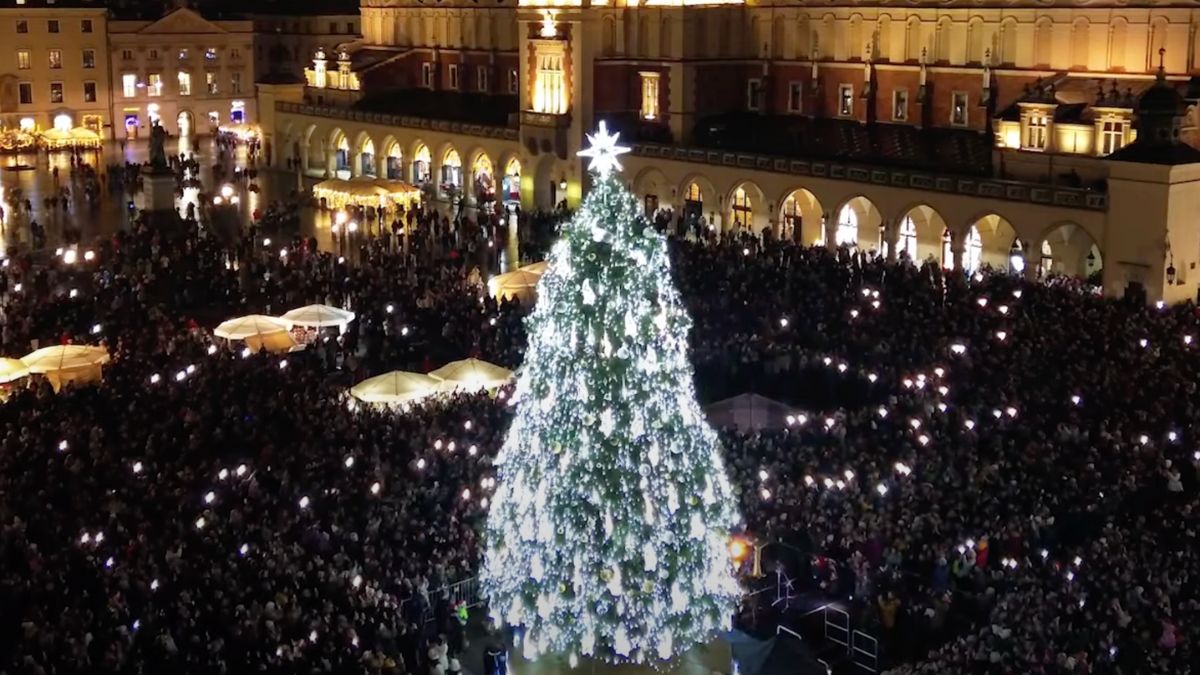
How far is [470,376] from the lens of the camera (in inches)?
1146

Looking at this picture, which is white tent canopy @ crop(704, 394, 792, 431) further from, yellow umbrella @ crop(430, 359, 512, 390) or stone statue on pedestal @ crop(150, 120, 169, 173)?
stone statue on pedestal @ crop(150, 120, 169, 173)

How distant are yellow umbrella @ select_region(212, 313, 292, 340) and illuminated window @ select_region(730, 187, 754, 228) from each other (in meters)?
21.6

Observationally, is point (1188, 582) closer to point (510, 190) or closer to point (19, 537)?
point (19, 537)

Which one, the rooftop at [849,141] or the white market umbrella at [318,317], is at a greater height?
the rooftop at [849,141]

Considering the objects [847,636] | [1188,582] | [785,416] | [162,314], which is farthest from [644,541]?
[162,314]

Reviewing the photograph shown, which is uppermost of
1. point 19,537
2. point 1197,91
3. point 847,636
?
point 1197,91

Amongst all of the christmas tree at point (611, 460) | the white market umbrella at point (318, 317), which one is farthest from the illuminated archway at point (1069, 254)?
the christmas tree at point (611, 460)

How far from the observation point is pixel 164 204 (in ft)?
164

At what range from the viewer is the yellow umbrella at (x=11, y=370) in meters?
29.7

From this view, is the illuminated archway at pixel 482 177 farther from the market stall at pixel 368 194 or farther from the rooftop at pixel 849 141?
the rooftop at pixel 849 141

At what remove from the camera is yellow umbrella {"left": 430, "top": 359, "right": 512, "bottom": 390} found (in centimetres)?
2895

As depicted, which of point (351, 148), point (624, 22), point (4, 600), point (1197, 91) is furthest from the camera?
point (351, 148)

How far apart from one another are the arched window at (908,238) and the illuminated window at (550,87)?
1617 centimetres

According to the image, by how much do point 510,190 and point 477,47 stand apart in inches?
498
